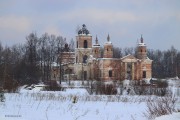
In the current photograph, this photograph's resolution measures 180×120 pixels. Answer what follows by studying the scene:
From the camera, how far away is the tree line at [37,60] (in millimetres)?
45169

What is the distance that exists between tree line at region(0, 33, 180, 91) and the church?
3.73m

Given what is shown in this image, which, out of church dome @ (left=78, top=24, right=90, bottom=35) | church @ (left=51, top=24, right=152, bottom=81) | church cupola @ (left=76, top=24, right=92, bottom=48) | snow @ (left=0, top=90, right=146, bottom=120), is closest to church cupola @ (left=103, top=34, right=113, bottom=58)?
church @ (left=51, top=24, right=152, bottom=81)

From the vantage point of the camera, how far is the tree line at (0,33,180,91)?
45.2 metres

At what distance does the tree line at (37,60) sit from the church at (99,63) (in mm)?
3731

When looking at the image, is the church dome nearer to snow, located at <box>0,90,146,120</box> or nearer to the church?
the church

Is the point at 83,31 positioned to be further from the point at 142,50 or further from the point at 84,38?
the point at 142,50

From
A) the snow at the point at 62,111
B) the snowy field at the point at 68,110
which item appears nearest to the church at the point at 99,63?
the snowy field at the point at 68,110

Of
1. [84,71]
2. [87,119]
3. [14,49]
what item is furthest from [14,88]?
[14,49]

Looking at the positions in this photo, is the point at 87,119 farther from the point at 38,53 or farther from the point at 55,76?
the point at 55,76

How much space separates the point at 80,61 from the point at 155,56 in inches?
1545

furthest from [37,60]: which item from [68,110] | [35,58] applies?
[68,110]

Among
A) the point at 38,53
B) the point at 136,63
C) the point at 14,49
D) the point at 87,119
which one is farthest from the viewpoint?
the point at 14,49

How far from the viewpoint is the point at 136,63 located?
76000 millimetres

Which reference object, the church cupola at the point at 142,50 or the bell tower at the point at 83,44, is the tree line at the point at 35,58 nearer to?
the bell tower at the point at 83,44
